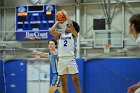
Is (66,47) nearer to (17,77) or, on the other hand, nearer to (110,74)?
(110,74)

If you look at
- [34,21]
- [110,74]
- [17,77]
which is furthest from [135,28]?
[17,77]

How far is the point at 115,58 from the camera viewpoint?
1171 centimetres

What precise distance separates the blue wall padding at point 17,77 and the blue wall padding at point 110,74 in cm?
246

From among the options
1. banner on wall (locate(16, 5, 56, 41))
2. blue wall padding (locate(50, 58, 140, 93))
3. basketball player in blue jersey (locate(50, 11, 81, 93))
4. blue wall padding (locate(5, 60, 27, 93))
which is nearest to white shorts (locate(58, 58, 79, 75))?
basketball player in blue jersey (locate(50, 11, 81, 93))

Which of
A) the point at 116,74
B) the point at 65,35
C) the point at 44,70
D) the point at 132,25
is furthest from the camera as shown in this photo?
the point at 44,70

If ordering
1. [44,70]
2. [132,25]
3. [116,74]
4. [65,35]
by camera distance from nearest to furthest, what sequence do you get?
[132,25]
[65,35]
[116,74]
[44,70]

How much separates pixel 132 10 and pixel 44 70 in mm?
4125

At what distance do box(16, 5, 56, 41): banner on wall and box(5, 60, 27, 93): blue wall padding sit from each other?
3.64ft

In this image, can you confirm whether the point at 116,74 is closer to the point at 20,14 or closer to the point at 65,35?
the point at 20,14

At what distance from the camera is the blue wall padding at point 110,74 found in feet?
37.7

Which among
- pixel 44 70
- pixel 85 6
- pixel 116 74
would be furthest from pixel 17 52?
pixel 116 74

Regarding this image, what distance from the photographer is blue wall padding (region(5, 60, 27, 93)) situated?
1259cm

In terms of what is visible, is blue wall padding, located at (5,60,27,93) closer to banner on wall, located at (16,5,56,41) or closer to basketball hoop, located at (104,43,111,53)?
banner on wall, located at (16,5,56,41)

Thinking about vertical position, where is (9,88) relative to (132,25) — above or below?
below
